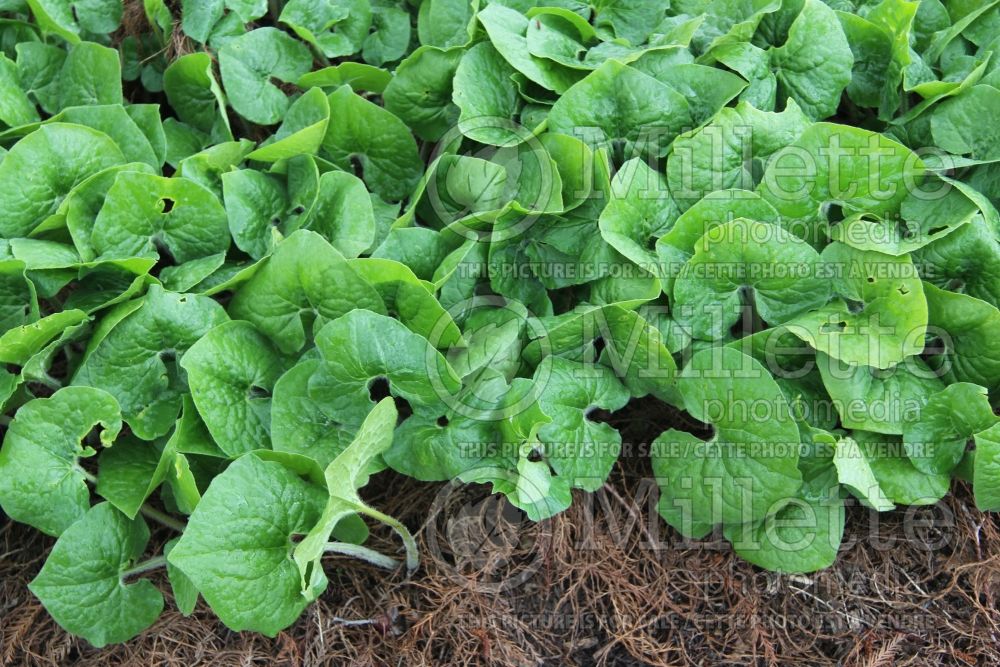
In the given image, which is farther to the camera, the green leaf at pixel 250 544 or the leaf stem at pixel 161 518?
the leaf stem at pixel 161 518

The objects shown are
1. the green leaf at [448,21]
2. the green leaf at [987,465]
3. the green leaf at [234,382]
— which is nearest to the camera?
the green leaf at [987,465]

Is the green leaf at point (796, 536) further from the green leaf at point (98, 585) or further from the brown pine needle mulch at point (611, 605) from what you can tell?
the green leaf at point (98, 585)

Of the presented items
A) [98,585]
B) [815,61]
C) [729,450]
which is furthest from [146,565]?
[815,61]

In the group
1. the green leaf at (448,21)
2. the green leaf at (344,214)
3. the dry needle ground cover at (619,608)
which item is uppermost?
the green leaf at (448,21)

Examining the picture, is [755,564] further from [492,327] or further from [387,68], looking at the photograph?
[387,68]

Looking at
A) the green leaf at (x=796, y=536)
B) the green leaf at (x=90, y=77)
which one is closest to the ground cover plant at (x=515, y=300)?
the green leaf at (x=796, y=536)

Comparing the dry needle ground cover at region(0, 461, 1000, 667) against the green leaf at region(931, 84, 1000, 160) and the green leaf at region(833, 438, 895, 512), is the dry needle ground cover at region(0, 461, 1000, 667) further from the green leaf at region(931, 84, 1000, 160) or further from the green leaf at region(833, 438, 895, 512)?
the green leaf at region(931, 84, 1000, 160)
